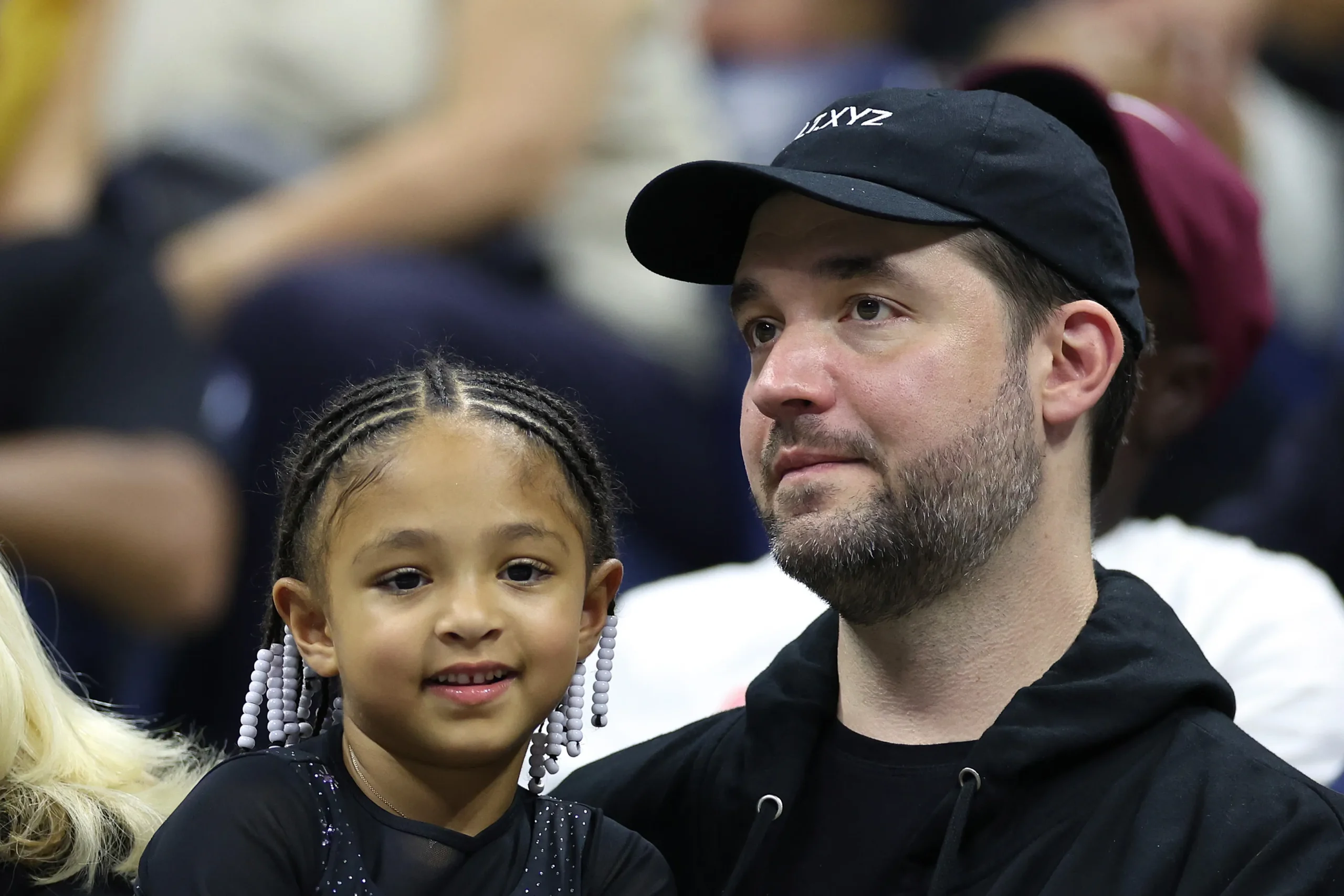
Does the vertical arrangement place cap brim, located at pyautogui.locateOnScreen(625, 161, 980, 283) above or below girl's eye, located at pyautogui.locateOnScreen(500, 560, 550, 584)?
above

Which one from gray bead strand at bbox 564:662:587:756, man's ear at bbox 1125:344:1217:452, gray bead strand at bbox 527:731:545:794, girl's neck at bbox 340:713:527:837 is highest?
man's ear at bbox 1125:344:1217:452

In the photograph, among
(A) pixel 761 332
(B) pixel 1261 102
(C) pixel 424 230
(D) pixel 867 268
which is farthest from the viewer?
(B) pixel 1261 102

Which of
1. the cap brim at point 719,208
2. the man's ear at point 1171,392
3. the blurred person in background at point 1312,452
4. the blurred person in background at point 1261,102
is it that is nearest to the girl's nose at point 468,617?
the cap brim at point 719,208

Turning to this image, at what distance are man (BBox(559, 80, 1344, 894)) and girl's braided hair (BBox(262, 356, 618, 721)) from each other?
0.57 ft

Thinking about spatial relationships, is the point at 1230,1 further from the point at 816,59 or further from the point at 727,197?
the point at 727,197

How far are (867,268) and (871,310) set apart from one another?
0.04 metres

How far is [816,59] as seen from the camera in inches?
130

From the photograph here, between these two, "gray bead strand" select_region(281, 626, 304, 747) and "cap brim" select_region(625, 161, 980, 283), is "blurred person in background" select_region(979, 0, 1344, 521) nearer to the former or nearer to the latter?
"cap brim" select_region(625, 161, 980, 283)

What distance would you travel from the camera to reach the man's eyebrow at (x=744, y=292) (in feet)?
5.37

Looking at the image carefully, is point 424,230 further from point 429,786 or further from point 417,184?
point 429,786

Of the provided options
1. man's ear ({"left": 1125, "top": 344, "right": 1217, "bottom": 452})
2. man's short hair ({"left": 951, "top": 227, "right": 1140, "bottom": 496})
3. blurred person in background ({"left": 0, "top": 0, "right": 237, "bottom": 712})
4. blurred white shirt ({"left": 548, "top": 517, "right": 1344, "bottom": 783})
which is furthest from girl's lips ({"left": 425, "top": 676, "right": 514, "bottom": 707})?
blurred person in background ({"left": 0, "top": 0, "right": 237, "bottom": 712})

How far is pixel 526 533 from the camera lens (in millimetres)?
1422

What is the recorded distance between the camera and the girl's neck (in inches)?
56.4

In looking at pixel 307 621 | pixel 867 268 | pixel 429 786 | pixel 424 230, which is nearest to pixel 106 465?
pixel 424 230
